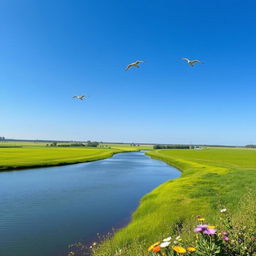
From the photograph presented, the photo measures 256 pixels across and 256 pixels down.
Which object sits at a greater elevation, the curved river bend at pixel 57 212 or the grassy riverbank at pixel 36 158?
the grassy riverbank at pixel 36 158

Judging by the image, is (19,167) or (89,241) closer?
(89,241)

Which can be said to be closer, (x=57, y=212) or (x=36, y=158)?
(x=57, y=212)

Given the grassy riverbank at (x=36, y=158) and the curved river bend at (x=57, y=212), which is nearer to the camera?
the curved river bend at (x=57, y=212)

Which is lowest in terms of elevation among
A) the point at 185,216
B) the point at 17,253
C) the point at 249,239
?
the point at 17,253

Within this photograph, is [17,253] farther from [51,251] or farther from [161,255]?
[161,255]

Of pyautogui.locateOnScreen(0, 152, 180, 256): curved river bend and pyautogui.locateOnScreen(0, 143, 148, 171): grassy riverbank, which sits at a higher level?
pyautogui.locateOnScreen(0, 143, 148, 171): grassy riverbank

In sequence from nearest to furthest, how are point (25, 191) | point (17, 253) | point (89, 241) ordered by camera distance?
point (17, 253) → point (89, 241) → point (25, 191)

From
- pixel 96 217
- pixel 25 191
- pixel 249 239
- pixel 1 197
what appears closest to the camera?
pixel 249 239

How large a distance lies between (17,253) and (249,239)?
419 inches

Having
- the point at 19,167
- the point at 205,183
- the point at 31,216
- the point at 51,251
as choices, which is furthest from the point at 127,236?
the point at 19,167

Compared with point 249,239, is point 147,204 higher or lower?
lower

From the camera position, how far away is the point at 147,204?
62.0ft

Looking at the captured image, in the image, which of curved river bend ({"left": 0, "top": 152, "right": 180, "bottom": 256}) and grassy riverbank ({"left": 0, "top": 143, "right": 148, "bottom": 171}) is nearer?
curved river bend ({"left": 0, "top": 152, "right": 180, "bottom": 256})

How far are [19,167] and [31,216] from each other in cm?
3040
